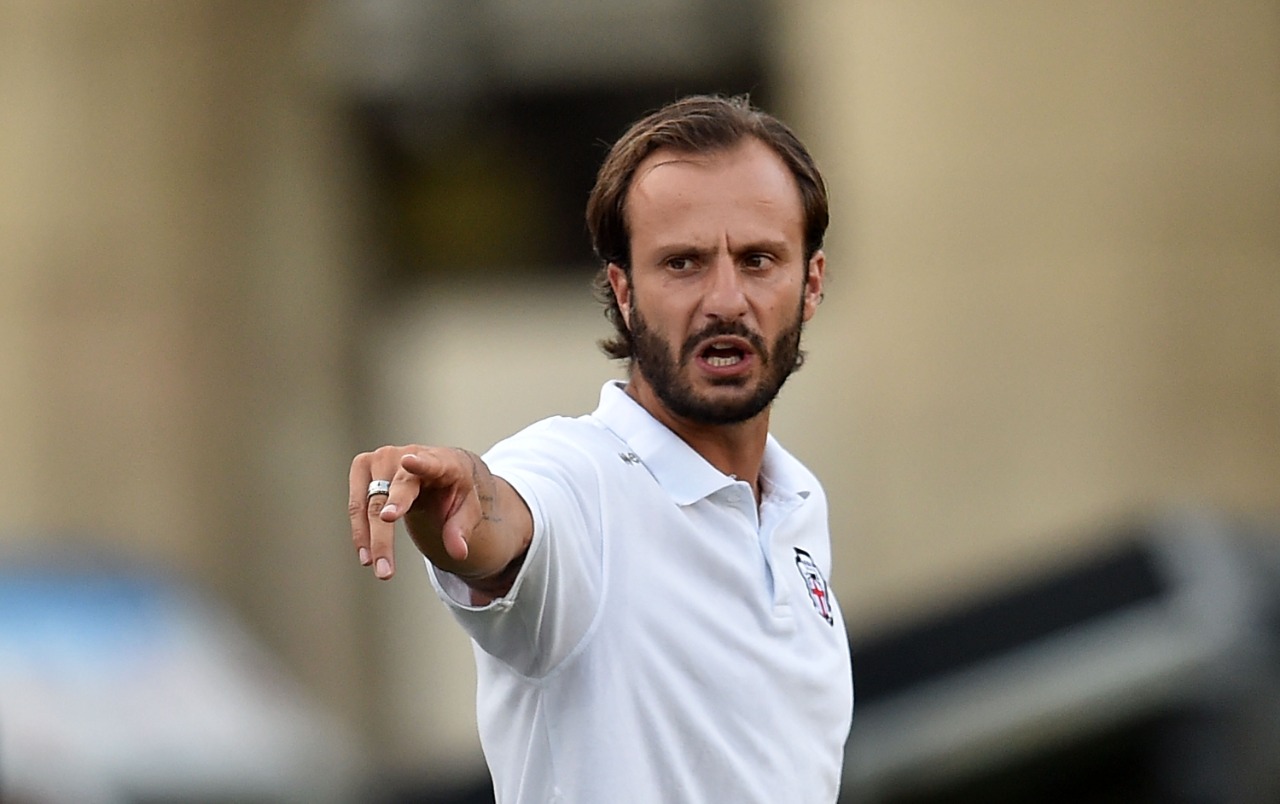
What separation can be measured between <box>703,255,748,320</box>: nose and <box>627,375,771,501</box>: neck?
0.18 meters

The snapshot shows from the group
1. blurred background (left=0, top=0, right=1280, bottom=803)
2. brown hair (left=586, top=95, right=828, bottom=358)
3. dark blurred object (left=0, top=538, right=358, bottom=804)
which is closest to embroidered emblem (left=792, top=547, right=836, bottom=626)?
brown hair (left=586, top=95, right=828, bottom=358)

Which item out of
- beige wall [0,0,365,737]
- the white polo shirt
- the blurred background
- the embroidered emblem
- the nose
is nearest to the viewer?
the white polo shirt

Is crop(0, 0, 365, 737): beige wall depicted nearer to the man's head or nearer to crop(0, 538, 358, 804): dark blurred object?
crop(0, 538, 358, 804): dark blurred object

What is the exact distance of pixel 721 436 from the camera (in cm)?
294

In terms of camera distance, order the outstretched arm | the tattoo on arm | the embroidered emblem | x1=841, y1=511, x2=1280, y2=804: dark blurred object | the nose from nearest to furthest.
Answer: the outstretched arm, the tattoo on arm, the nose, the embroidered emblem, x1=841, y1=511, x2=1280, y2=804: dark blurred object

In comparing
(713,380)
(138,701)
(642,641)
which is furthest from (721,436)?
(138,701)

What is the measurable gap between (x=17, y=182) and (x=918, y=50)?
4.62 meters

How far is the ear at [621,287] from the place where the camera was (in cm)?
288

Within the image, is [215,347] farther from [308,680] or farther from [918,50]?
[918,50]

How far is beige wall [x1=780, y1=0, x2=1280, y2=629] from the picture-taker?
1027 centimetres

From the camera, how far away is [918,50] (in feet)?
34.4

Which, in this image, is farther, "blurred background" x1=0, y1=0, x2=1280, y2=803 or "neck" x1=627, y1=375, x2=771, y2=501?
"blurred background" x1=0, y1=0, x2=1280, y2=803

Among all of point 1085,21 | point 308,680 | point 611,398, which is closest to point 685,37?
point 1085,21

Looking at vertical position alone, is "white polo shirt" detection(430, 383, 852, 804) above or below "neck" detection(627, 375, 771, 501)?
below
